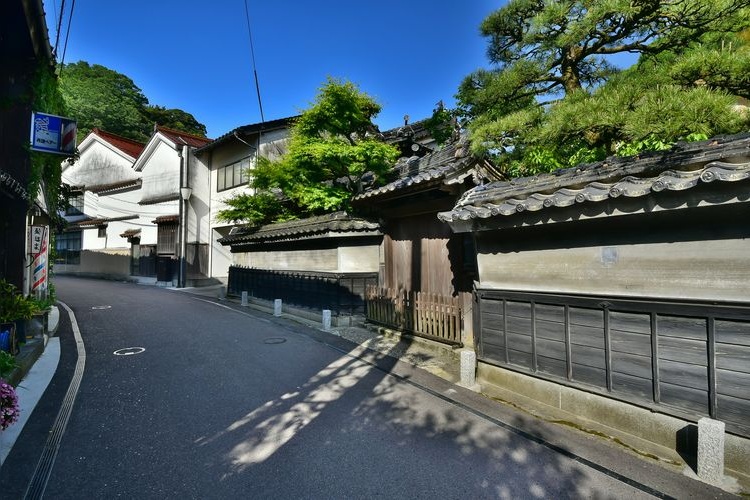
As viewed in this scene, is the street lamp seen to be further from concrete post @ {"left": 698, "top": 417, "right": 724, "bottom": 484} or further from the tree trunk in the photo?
concrete post @ {"left": 698, "top": 417, "right": 724, "bottom": 484}

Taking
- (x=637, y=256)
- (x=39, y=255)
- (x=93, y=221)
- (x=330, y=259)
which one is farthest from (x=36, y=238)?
(x=93, y=221)

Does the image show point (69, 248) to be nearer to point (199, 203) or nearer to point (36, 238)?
point (199, 203)

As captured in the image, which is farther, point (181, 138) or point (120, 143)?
point (120, 143)

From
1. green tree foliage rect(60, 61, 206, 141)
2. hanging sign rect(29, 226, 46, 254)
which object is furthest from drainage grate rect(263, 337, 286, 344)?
green tree foliage rect(60, 61, 206, 141)

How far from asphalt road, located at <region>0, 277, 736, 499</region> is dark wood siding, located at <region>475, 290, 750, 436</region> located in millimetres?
1016

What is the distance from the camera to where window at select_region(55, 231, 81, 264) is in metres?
35.3

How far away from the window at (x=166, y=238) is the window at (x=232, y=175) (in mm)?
4348

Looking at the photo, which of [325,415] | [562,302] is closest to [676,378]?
[562,302]

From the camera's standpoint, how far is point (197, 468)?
14.5ft

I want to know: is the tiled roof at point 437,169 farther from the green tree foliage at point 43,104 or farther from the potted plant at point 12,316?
the green tree foliage at point 43,104

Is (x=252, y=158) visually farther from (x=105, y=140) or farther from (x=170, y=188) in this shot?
(x=105, y=140)

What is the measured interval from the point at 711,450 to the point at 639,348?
4.17ft

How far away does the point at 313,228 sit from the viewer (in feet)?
42.9

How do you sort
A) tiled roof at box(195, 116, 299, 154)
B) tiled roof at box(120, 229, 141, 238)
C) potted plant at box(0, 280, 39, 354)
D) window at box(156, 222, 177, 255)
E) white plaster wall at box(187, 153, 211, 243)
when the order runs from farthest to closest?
tiled roof at box(120, 229, 141, 238) < window at box(156, 222, 177, 255) < white plaster wall at box(187, 153, 211, 243) < tiled roof at box(195, 116, 299, 154) < potted plant at box(0, 280, 39, 354)
